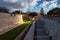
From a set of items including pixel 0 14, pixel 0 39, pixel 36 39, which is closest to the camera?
pixel 36 39

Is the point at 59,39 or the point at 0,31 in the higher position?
the point at 59,39

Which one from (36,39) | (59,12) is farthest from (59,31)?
(59,12)

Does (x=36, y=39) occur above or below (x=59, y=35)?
below

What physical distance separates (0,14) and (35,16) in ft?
246

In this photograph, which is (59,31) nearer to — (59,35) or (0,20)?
(59,35)

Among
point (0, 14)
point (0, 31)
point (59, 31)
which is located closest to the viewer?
point (59, 31)

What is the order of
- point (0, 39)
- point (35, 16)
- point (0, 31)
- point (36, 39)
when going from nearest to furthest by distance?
1. point (36, 39)
2. point (0, 39)
3. point (0, 31)
4. point (35, 16)

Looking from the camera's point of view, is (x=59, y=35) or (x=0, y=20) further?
(x=0, y=20)

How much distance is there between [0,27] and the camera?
18.5 meters

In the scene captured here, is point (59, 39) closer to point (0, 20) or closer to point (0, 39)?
point (0, 39)

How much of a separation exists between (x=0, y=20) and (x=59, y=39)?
44.4 ft

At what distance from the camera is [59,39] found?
264 inches

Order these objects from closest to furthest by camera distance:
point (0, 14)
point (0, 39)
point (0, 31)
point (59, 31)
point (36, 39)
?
point (59, 31)
point (36, 39)
point (0, 39)
point (0, 31)
point (0, 14)

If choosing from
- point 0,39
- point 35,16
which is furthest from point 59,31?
point 35,16
